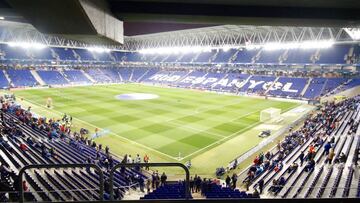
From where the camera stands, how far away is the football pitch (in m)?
24.2

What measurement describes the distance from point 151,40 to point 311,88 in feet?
190

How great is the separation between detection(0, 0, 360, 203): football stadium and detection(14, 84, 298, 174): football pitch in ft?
0.68

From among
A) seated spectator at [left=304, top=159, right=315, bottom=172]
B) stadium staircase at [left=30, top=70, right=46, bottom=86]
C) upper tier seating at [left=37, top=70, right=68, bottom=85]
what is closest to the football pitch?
seated spectator at [left=304, top=159, right=315, bottom=172]

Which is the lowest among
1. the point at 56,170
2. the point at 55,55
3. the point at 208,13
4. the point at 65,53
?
the point at 56,170

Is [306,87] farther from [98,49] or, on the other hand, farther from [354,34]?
[98,49]

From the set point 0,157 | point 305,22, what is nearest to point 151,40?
point 0,157

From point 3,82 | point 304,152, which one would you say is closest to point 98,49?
point 3,82

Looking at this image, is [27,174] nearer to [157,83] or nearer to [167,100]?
[167,100]

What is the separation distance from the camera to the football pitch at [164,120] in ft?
79.6

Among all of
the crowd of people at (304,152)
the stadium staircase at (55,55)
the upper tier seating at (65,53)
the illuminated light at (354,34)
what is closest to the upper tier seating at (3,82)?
the stadium staircase at (55,55)

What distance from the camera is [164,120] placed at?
33062 mm

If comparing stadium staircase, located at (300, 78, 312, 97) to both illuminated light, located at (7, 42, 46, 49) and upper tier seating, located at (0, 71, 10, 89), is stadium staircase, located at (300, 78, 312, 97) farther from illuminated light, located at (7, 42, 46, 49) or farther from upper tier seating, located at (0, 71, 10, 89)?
illuminated light, located at (7, 42, 46, 49)

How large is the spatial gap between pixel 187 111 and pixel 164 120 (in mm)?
6295

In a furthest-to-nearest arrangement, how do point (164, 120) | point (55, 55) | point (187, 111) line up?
point (55, 55), point (187, 111), point (164, 120)
